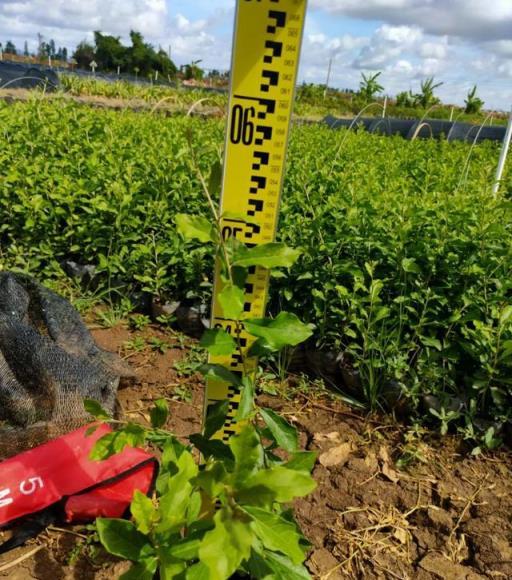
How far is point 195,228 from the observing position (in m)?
1.16

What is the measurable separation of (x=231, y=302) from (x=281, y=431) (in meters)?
0.40

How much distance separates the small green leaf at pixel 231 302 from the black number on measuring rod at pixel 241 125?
1.49 feet

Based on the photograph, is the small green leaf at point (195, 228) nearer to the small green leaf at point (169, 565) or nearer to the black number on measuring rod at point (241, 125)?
the black number on measuring rod at point (241, 125)

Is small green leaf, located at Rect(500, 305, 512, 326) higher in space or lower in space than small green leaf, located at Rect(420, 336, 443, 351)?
higher

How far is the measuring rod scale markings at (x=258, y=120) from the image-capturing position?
130 centimetres

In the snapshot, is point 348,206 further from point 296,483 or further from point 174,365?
point 296,483

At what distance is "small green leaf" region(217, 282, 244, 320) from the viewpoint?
1.16 m

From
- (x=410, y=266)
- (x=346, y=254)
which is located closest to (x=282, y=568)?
(x=410, y=266)

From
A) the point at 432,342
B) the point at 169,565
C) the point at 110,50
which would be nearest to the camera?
the point at 169,565

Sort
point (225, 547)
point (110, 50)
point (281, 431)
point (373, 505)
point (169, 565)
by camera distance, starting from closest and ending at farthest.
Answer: point (225, 547)
point (169, 565)
point (281, 431)
point (373, 505)
point (110, 50)

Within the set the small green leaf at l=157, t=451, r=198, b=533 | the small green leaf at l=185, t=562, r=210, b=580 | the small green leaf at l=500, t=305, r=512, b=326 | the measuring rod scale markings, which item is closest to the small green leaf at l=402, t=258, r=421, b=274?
the small green leaf at l=500, t=305, r=512, b=326

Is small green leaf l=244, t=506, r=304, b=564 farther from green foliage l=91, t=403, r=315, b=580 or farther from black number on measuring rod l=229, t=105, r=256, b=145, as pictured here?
black number on measuring rod l=229, t=105, r=256, b=145

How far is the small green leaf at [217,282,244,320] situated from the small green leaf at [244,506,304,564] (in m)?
0.41

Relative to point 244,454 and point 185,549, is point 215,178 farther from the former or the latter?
point 185,549
